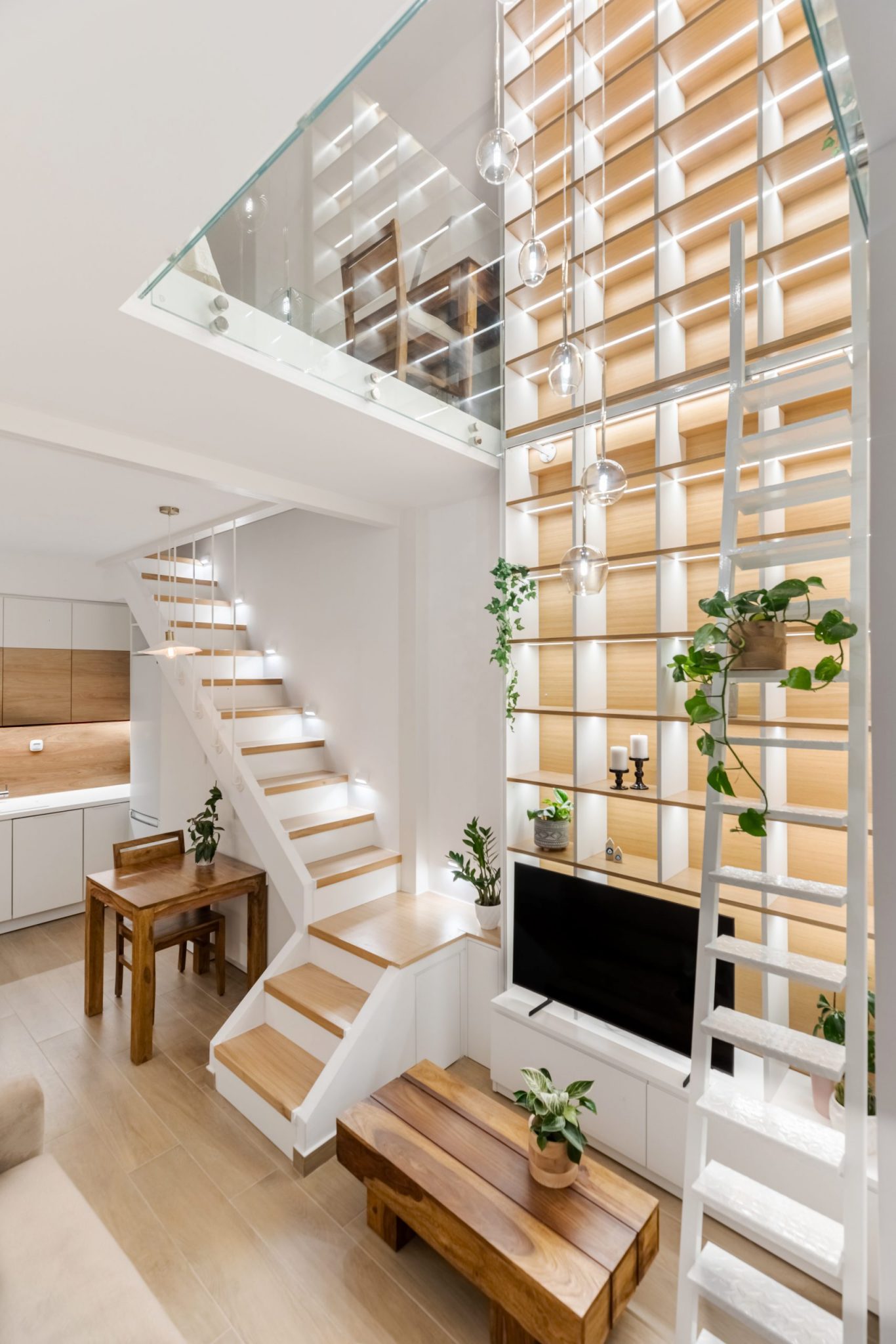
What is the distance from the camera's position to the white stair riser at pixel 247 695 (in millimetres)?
3973

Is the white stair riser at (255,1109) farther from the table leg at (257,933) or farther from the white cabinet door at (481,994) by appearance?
the white cabinet door at (481,994)

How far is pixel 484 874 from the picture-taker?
3.00 meters

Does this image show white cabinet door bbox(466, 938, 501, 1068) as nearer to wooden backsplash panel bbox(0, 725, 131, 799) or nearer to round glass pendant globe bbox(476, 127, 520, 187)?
round glass pendant globe bbox(476, 127, 520, 187)

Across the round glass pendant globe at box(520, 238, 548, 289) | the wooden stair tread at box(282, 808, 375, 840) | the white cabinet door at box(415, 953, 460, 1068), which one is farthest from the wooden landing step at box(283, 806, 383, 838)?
the round glass pendant globe at box(520, 238, 548, 289)

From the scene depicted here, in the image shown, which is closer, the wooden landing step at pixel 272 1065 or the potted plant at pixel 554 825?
the wooden landing step at pixel 272 1065

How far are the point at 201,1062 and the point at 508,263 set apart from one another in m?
3.84

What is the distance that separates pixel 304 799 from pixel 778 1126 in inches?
108

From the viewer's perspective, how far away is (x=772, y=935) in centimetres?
214

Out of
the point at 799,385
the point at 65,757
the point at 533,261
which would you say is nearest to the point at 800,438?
the point at 799,385

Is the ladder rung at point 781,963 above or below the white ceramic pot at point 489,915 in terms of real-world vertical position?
above

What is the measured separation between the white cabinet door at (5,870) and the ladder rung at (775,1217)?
4.62 metres

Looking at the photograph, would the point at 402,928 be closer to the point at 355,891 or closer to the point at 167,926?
the point at 355,891

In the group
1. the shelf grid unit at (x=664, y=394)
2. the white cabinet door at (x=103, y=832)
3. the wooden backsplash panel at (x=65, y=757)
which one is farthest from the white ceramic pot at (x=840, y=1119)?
the wooden backsplash panel at (x=65, y=757)

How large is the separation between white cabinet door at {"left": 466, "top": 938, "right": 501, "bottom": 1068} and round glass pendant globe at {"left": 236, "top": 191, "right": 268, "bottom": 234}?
9.19ft
